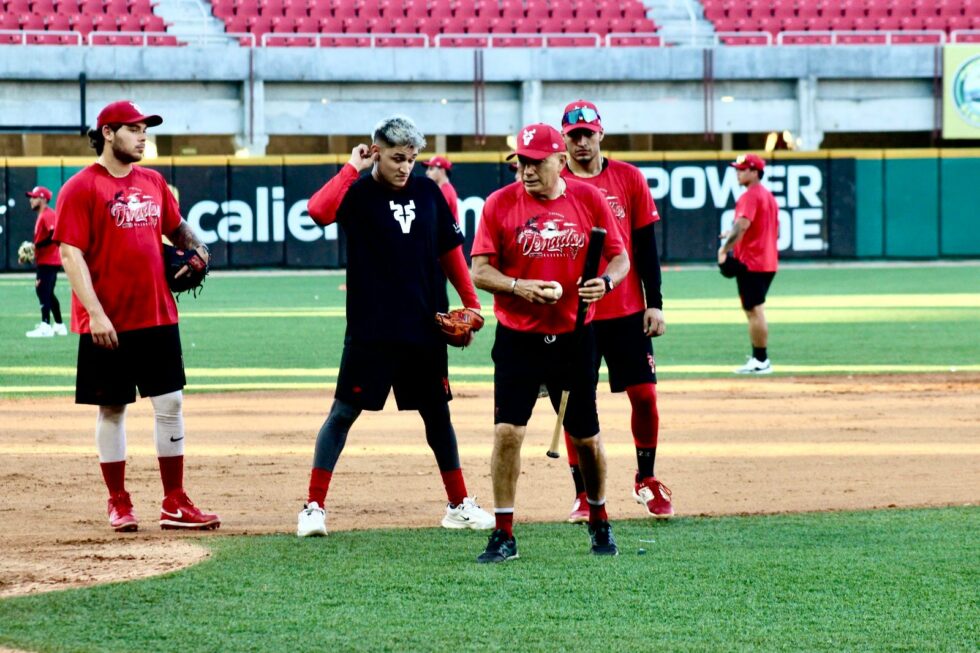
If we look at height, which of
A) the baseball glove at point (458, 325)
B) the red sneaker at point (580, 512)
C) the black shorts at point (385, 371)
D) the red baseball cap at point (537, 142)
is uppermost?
the red baseball cap at point (537, 142)

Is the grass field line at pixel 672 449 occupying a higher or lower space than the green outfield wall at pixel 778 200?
lower

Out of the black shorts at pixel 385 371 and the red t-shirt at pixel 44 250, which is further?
the red t-shirt at pixel 44 250

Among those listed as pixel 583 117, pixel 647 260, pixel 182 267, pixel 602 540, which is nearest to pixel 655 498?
pixel 602 540

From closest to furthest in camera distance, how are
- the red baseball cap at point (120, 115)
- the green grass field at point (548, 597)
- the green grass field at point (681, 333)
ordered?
the green grass field at point (548, 597) → the red baseball cap at point (120, 115) → the green grass field at point (681, 333)

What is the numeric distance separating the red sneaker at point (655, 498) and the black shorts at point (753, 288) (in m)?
7.05

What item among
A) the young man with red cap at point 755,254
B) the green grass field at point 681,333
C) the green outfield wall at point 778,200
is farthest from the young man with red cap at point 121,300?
the green outfield wall at point 778,200

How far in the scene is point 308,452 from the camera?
9.97m

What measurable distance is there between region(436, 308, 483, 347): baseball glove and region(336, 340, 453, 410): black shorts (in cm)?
10

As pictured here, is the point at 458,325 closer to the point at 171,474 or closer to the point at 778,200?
the point at 171,474

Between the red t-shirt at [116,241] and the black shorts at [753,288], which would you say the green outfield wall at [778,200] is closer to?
the black shorts at [753,288]

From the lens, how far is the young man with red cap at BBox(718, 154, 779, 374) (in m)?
14.4

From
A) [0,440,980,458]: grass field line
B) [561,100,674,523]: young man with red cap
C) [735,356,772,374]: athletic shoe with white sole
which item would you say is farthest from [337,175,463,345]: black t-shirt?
[735,356,772,374]: athletic shoe with white sole

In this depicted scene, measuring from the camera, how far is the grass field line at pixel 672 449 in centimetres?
987

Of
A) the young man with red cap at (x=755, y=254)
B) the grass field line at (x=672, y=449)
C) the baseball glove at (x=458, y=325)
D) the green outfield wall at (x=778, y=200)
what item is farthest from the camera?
the green outfield wall at (x=778, y=200)
